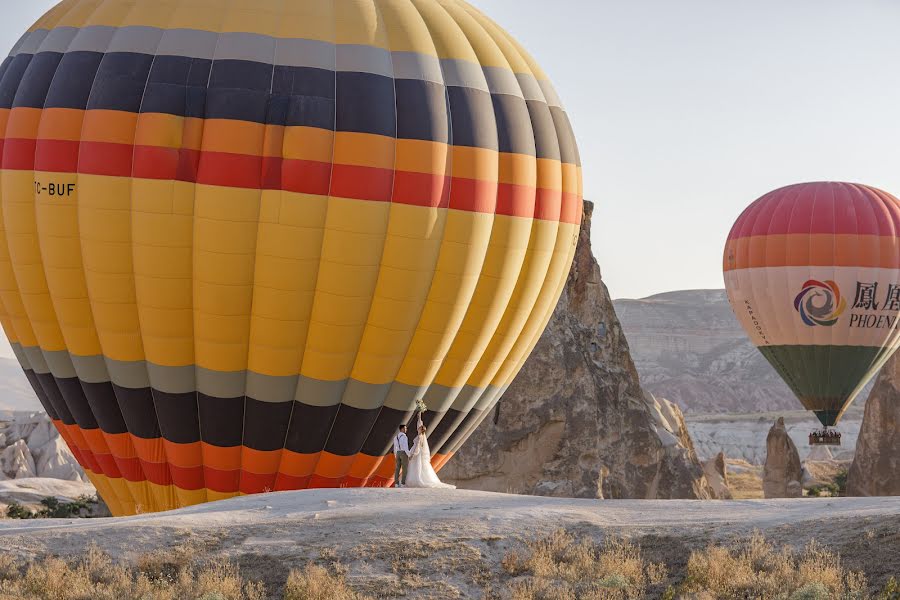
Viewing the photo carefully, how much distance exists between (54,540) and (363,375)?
6.02m

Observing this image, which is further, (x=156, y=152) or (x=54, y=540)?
(x=156, y=152)

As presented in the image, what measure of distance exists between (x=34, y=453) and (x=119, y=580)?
161 ft

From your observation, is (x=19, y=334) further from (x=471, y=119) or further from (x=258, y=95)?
(x=471, y=119)

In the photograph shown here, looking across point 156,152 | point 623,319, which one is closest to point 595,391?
point 156,152

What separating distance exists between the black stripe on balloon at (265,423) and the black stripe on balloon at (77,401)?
2.38 metres

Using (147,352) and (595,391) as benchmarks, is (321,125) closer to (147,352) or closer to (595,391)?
(147,352)

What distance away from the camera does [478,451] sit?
32.7m

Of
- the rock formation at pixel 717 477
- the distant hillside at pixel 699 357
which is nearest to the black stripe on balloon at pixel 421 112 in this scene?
the rock formation at pixel 717 477

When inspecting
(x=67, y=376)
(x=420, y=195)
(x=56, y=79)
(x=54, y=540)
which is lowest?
(x=54, y=540)

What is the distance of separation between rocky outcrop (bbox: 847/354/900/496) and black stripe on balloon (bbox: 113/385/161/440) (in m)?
30.9

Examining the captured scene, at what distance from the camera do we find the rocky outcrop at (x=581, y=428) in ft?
107

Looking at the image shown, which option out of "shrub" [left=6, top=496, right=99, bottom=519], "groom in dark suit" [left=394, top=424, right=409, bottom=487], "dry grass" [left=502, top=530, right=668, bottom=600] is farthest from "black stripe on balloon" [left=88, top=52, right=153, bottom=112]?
"shrub" [left=6, top=496, right=99, bottom=519]

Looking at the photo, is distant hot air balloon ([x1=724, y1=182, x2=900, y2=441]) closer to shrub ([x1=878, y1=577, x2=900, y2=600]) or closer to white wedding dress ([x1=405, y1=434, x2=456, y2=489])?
white wedding dress ([x1=405, y1=434, x2=456, y2=489])

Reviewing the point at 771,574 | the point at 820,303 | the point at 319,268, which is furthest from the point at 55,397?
the point at 820,303
